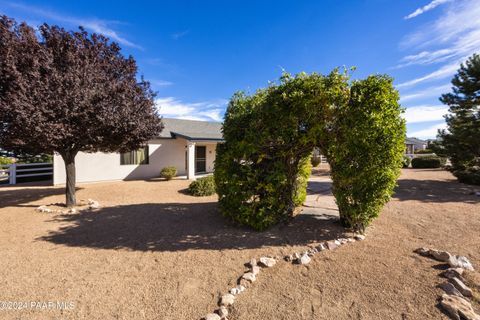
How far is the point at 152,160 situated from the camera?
51.3 feet

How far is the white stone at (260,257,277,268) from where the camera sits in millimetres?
3829

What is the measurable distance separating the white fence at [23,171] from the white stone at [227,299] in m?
16.7

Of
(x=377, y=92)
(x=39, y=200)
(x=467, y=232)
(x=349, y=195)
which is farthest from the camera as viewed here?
(x=39, y=200)

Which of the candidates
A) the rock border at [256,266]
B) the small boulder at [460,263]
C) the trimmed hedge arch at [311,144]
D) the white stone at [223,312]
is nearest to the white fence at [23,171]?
the trimmed hedge arch at [311,144]

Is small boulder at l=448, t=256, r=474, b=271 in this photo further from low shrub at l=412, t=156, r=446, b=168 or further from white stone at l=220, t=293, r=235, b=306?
low shrub at l=412, t=156, r=446, b=168

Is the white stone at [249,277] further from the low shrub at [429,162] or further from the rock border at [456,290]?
the low shrub at [429,162]

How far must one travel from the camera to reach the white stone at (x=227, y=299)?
2930 mm

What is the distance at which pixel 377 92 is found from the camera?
448 centimetres

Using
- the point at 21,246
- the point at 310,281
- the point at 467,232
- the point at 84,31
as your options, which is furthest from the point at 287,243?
the point at 84,31

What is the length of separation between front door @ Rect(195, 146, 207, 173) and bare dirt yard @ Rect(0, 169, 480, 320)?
10264 millimetres

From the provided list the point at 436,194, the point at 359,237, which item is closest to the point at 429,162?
the point at 436,194

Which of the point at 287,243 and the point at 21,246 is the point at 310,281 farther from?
the point at 21,246

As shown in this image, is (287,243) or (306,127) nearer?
(287,243)

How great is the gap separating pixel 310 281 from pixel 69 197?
8.71m
